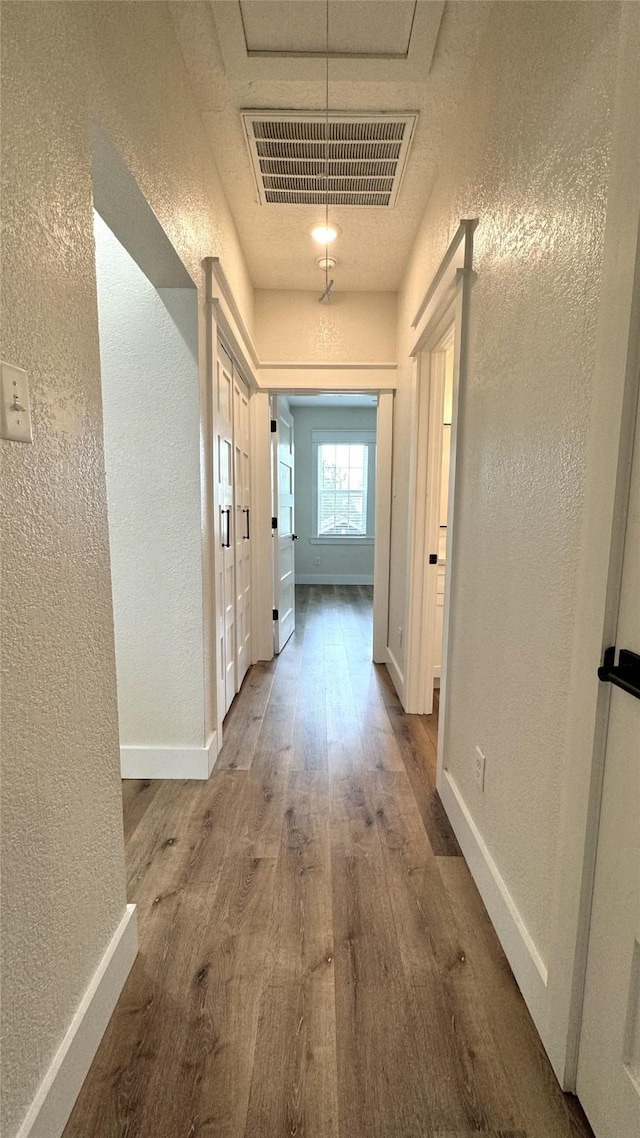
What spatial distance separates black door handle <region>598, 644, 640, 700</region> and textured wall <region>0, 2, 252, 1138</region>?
0.97 m

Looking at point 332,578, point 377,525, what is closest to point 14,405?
point 377,525

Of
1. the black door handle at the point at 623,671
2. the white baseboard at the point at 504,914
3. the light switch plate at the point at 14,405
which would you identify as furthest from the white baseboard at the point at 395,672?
the light switch plate at the point at 14,405

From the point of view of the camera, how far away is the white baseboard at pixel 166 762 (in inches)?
80.9

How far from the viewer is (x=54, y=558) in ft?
Result: 2.87

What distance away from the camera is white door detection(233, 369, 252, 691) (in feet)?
9.65

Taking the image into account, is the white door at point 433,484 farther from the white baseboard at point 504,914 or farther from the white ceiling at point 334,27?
the white ceiling at point 334,27

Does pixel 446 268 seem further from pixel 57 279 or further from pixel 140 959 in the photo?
pixel 140 959

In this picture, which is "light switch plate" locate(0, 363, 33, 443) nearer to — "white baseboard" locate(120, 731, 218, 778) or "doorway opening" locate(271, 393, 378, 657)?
"white baseboard" locate(120, 731, 218, 778)

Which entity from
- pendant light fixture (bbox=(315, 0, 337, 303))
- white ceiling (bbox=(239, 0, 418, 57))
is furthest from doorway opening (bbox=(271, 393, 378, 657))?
white ceiling (bbox=(239, 0, 418, 57))

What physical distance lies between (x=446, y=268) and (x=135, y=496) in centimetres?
151

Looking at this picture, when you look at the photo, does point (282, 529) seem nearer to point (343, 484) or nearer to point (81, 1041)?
point (81, 1041)

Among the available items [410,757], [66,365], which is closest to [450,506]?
[410,757]

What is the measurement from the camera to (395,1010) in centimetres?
112

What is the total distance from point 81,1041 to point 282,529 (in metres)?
3.25
